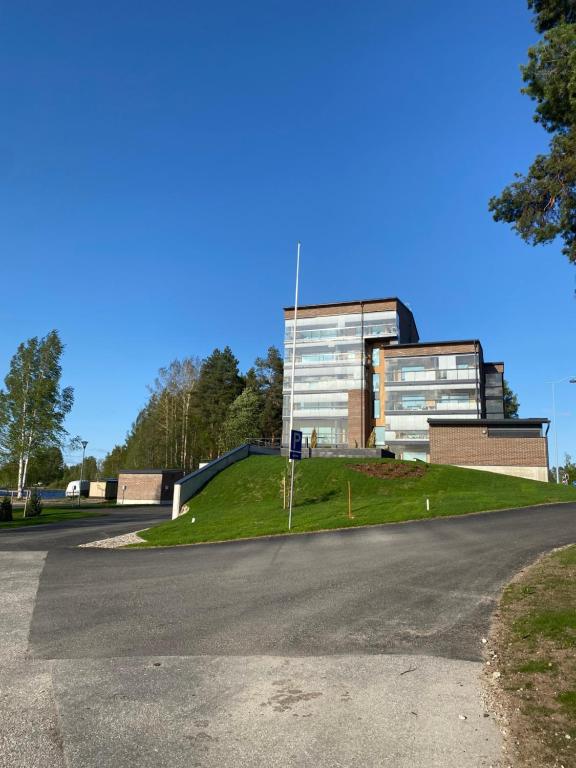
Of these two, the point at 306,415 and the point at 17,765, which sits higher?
the point at 306,415

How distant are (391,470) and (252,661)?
29738 millimetres

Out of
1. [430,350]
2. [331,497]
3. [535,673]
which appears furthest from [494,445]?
[535,673]

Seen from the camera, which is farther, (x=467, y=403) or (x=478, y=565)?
(x=467, y=403)

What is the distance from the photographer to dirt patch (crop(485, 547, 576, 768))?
4000 millimetres

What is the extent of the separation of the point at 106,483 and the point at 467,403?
44.2m

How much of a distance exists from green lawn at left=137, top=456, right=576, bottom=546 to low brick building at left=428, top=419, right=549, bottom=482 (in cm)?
361

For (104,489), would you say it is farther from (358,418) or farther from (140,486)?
(358,418)

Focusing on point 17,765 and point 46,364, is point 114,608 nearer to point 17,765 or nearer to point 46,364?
point 17,765

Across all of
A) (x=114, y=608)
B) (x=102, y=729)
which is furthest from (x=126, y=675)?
(x=114, y=608)

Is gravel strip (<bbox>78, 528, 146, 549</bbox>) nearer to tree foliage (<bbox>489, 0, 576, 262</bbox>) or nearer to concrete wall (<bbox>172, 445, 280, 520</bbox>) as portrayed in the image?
concrete wall (<bbox>172, 445, 280, 520</bbox>)

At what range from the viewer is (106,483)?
205ft

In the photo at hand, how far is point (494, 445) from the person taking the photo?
39188 mm

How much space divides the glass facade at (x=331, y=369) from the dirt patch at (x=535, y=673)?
5993 centimetres

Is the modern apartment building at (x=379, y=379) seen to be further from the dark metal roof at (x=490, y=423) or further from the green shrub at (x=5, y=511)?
the green shrub at (x=5, y=511)
